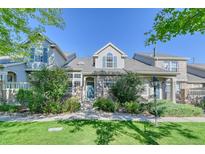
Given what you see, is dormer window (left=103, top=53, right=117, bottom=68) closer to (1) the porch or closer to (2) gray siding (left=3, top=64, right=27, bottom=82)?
(1) the porch

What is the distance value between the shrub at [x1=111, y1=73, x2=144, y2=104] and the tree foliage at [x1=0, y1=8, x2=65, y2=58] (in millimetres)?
6191

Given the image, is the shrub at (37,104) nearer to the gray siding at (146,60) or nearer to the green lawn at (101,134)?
the green lawn at (101,134)

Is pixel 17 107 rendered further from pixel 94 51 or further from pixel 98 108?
pixel 94 51

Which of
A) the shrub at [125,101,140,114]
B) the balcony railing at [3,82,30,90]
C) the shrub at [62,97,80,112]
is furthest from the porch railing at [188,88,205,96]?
the balcony railing at [3,82,30,90]

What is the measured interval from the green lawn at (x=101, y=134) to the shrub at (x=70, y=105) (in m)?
2.75

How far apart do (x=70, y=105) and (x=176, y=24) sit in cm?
792

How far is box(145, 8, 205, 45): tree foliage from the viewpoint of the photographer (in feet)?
18.8

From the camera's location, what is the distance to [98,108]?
1273 centimetres

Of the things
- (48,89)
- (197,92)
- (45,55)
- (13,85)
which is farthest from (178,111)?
(13,85)

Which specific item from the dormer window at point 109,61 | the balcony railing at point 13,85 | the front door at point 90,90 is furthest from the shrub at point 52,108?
the dormer window at point 109,61

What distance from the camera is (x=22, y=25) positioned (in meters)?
8.43

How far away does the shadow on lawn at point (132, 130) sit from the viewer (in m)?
6.19

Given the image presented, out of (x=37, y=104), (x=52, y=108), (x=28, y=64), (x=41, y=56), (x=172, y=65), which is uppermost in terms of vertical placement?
(x=41, y=56)

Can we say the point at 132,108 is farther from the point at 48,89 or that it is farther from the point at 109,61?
the point at 109,61
